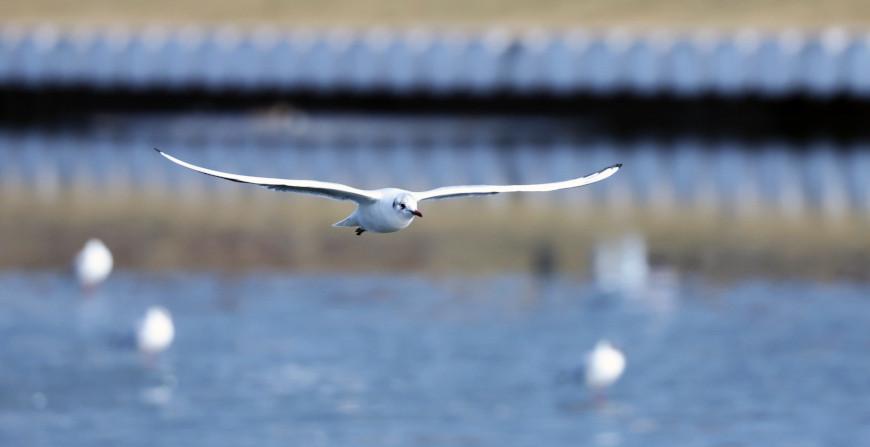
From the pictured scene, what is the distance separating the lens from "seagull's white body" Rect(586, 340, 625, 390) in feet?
66.8

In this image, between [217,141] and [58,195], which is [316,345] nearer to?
[58,195]

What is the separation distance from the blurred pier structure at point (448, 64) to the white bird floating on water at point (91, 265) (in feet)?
64.4

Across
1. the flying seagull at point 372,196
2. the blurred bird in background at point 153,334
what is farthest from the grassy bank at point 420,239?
the flying seagull at point 372,196

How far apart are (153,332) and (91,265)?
4399 millimetres

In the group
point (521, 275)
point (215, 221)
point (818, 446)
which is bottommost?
point (818, 446)

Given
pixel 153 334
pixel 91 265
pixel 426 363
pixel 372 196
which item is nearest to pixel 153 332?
pixel 153 334

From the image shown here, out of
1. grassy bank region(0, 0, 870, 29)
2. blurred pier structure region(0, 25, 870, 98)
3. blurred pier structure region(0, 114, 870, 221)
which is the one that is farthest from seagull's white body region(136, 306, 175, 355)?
grassy bank region(0, 0, 870, 29)

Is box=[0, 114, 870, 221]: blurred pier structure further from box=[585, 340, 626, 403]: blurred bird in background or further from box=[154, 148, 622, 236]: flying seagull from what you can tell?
box=[154, 148, 622, 236]: flying seagull

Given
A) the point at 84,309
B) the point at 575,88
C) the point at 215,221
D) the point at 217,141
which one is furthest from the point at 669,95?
the point at 84,309

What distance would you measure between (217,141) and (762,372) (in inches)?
948

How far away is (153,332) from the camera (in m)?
22.0

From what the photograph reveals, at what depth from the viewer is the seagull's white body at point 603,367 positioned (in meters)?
20.4

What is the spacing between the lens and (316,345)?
2334 cm

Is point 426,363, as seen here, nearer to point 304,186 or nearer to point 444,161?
point 304,186
